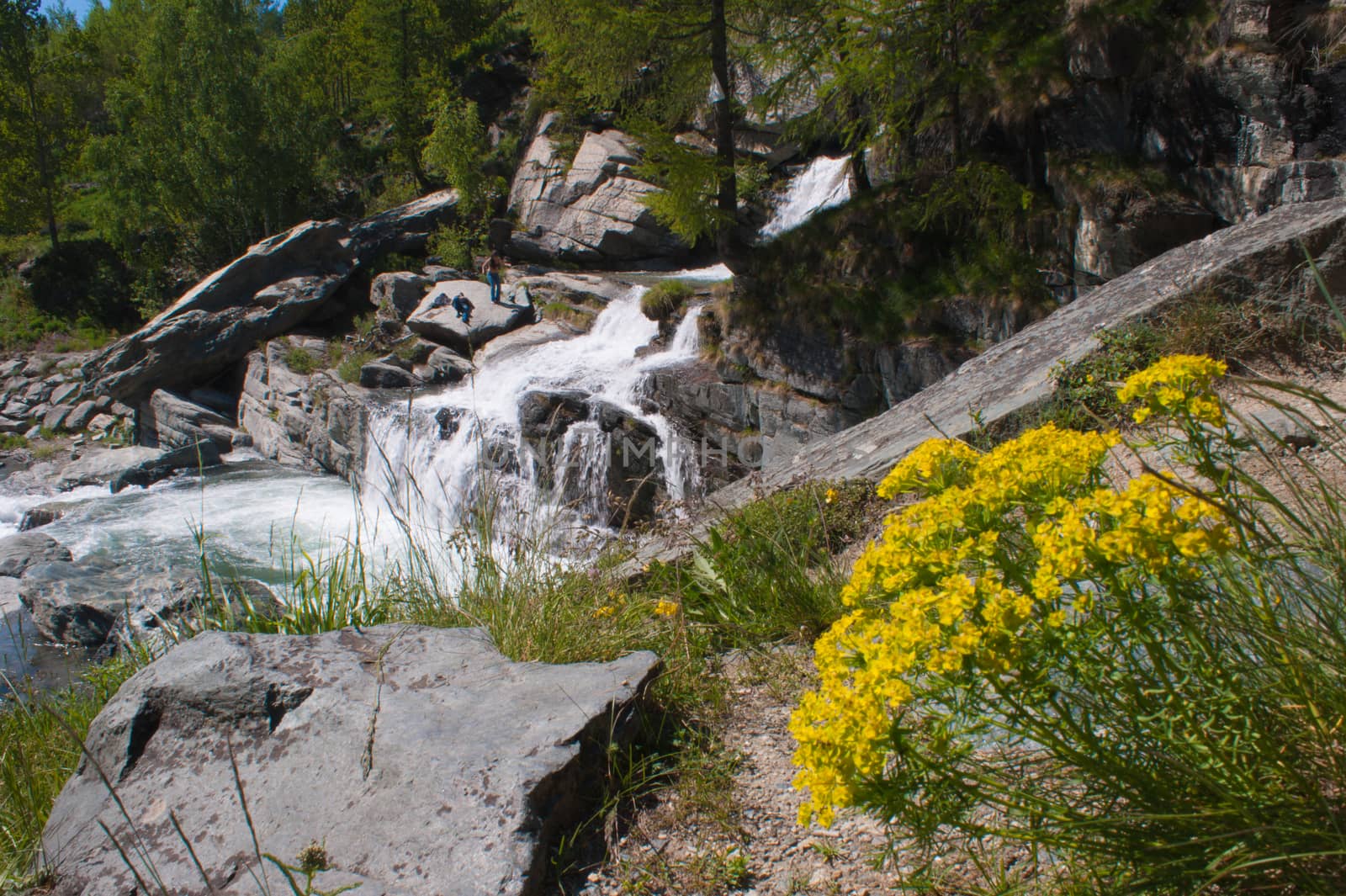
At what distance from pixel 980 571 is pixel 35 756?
10.1 ft

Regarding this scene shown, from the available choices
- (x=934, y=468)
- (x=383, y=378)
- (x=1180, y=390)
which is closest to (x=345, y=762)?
(x=934, y=468)

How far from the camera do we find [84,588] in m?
7.99

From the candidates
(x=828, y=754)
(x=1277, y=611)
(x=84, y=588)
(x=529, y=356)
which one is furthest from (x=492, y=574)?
(x=529, y=356)

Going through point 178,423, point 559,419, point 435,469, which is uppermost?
point 178,423

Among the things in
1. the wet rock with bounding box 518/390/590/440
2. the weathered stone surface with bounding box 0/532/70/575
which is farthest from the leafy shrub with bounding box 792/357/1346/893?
the wet rock with bounding box 518/390/590/440

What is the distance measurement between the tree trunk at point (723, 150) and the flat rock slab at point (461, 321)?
23.0 ft

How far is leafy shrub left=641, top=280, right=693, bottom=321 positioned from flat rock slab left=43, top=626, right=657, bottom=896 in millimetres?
12100

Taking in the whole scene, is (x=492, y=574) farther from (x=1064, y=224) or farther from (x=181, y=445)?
(x=181, y=445)

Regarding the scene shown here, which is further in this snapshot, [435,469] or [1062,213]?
[435,469]

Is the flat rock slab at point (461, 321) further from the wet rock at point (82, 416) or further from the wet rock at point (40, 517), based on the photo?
the wet rock at point (82, 416)

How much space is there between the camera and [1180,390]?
4.60 ft

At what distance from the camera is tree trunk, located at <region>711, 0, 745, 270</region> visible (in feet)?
39.2

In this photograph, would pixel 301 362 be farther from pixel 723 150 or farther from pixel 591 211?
pixel 723 150

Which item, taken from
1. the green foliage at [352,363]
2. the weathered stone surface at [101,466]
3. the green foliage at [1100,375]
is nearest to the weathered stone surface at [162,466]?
the weathered stone surface at [101,466]
